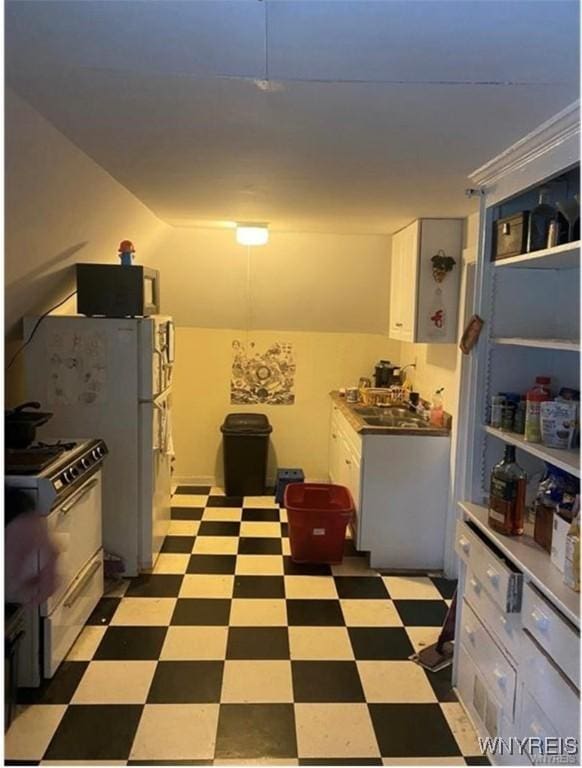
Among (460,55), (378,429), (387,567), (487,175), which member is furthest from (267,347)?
(460,55)

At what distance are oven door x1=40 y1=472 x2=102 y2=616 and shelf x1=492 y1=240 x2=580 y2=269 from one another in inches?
79.5

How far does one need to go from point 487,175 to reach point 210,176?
1.22m

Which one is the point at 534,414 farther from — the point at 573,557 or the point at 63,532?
the point at 63,532

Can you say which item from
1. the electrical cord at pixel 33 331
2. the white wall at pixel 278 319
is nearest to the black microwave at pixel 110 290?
the electrical cord at pixel 33 331

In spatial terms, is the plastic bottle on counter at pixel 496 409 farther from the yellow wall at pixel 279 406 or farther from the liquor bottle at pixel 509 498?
the yellow wall at pixel 279 406

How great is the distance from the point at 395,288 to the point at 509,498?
257cm

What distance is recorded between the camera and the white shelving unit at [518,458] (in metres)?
1.73

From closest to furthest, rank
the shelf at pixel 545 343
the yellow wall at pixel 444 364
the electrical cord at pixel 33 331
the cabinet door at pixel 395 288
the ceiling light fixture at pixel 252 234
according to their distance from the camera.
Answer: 1. the shelf at pixel 545 343
2. the electrical cord at pixel 33 331
3. the yellow wall at pixel 444 364
4. the ceiling light fixture at pixel 252 234
5. the cabinet door at pixel 395 288

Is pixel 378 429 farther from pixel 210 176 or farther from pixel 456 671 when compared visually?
pixel 210 176

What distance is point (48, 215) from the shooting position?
Result: 255cm

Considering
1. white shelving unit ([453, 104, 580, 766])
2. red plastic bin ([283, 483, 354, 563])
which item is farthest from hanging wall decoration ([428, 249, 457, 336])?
white shelving unit ([453, 104, 580, 766])

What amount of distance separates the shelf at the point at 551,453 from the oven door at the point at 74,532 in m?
1.80

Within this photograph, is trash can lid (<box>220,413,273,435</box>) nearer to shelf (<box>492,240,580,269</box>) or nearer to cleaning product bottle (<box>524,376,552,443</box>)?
shelf (<box>492,240,580,269</box>)

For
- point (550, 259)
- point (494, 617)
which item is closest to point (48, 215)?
point (550, 259)
